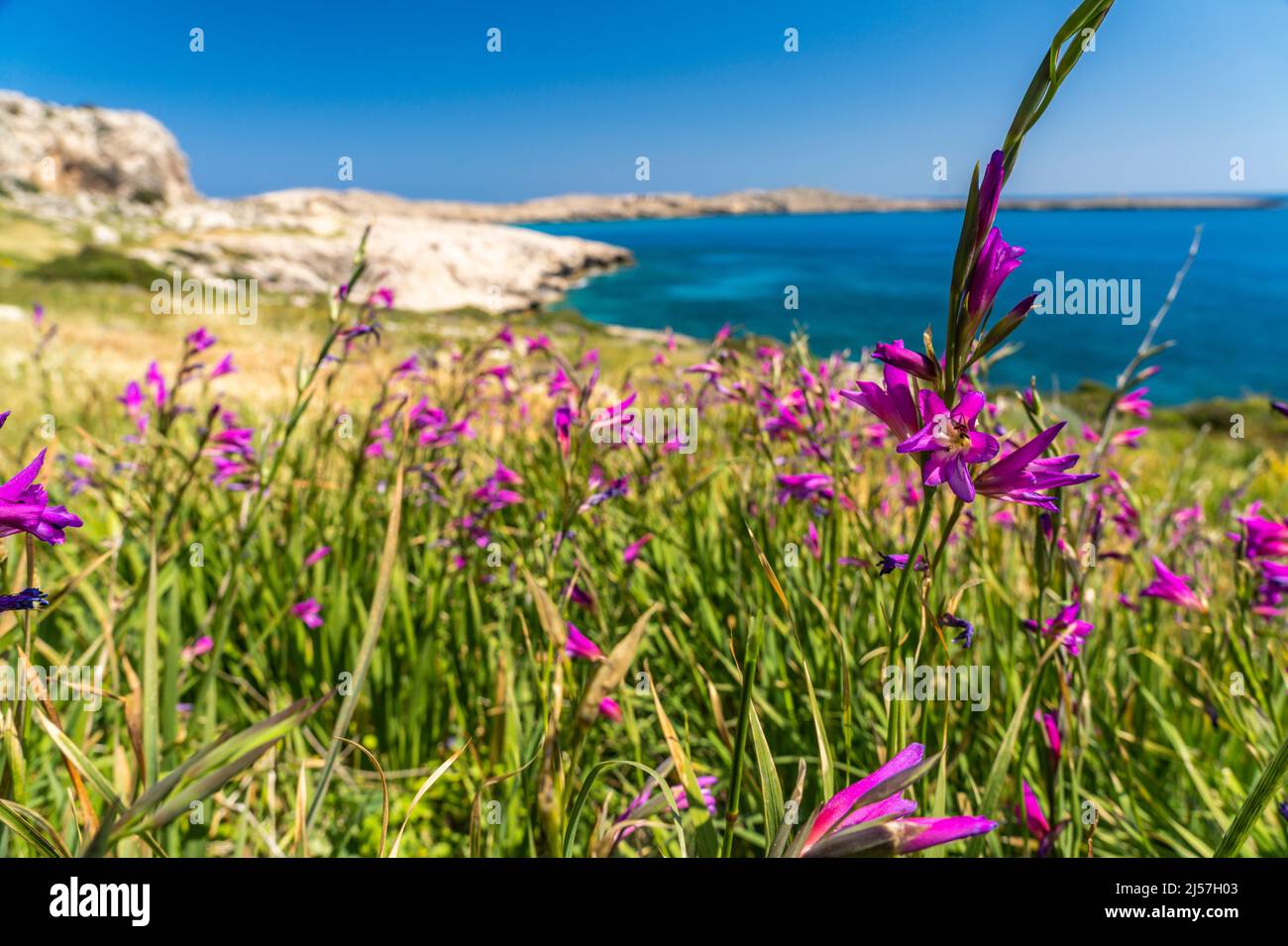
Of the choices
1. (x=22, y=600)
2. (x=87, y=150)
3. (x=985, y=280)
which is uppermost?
(x=87, y=150)

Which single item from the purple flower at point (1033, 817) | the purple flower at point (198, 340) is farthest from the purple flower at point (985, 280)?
the purple flower at point (198, 340)

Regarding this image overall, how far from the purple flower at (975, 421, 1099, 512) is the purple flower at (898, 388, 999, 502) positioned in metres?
0.03

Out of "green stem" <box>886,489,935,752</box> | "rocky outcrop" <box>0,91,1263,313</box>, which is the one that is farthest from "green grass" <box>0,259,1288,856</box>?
"rocky outcrop" <box>0,91,1263,313</box>

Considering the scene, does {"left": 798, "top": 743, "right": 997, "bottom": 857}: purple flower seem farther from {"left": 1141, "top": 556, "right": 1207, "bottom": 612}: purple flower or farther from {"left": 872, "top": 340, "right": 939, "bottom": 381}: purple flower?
{"left": 1141, "top": 556, "right": 1207, "bottom": 612}: purple flower

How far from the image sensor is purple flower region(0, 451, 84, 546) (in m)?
0.61

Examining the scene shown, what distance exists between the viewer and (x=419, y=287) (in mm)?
44781

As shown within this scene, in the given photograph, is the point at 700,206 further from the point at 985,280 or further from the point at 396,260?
the point at 985,280
